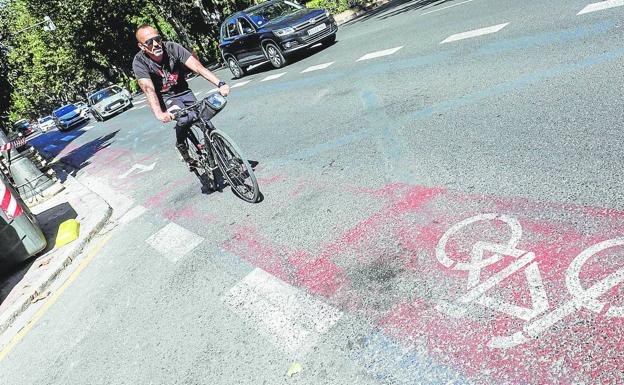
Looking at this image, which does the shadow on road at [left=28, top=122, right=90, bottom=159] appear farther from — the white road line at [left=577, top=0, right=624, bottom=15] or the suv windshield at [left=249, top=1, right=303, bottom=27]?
the white road line at [left=577, top=0, right=624, bottom=15]

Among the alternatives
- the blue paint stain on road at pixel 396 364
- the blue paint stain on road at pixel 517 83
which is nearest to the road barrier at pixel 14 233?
the blue paint stain on road at pixel 396 364

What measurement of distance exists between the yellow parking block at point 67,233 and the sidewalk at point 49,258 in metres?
0.08

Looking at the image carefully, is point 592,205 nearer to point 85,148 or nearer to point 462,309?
point 462,309

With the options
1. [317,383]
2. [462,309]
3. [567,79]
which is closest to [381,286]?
[462,309]

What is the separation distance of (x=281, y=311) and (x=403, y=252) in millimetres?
998

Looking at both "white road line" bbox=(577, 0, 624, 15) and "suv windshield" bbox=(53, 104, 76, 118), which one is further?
"suv windshield" bbox=(53, 104, 76, 118)

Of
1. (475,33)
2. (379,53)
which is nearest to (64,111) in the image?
(379,53)

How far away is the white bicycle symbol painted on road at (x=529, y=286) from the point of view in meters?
2.29

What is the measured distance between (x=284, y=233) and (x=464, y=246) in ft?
5.94

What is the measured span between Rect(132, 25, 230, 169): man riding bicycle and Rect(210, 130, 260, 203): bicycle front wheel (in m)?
0.47

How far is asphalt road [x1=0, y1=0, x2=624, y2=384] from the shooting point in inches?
94.4

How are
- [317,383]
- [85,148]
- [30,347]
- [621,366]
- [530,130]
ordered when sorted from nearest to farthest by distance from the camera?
[621,366] → [317,383] → [30,347] → [530,130] → [85,148]

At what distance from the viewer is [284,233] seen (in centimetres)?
430

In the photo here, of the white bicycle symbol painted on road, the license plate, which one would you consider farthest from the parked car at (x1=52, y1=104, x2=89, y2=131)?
the white bicycle symbol painted on road
